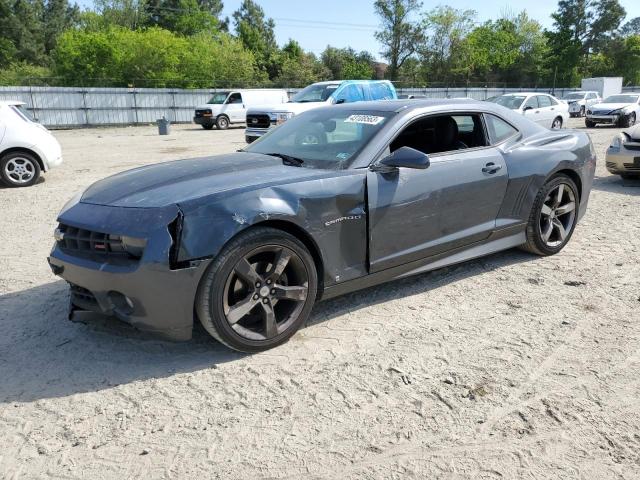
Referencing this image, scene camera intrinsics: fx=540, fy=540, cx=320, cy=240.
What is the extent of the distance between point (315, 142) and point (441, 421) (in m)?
2.36

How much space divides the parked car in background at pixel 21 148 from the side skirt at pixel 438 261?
824cm

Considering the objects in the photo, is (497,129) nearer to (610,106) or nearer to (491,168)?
(491,168)

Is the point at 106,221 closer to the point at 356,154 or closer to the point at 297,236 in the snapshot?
the point at 297,236

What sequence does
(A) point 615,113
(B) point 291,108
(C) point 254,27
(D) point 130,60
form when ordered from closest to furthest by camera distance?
(B) point 291,108
(A) point 615,113
(D) point 130,60
(C) point 254,27

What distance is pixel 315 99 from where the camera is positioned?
701 inches

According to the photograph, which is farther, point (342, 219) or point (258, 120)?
point (258, 120)

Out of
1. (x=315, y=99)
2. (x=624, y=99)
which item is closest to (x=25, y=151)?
(x=315, y=99)

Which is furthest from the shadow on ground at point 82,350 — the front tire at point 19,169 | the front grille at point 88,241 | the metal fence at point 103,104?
A: the metal fence at point 103,104

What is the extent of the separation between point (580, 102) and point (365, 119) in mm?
30889

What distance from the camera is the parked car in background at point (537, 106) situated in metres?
17.8

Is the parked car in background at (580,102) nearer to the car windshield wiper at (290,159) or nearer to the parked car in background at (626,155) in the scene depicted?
the parked car in background at (626,155)

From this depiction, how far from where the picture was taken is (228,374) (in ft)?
10.4

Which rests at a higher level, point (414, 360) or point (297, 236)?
point (297, 236)

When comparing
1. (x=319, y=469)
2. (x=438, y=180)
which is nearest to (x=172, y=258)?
(x=319, y=469)
